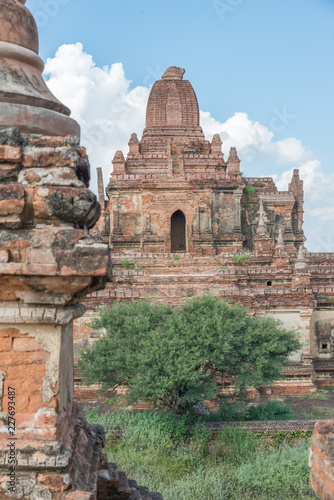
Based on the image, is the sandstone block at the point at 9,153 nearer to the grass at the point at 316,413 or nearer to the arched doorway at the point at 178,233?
the grass at the point at 316,413

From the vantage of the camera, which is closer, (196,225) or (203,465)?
(203,465)

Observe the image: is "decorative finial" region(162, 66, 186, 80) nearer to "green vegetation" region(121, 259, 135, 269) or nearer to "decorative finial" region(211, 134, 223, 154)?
"decorative finial" region(211, 134, 223, 154)

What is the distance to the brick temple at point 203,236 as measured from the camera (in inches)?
655

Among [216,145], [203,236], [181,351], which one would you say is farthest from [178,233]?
[181,351]

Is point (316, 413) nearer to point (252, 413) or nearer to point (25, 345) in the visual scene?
point (252, 413)

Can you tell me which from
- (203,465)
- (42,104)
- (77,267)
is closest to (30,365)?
(77,267)

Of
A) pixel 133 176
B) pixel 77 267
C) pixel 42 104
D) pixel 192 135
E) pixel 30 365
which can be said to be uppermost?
pixel 192 135

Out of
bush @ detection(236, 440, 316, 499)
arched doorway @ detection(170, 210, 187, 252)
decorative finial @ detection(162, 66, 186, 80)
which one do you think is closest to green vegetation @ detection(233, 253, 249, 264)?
arched doorway @ detection(170, 210, 187, 252)

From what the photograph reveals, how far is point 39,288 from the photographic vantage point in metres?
3.37

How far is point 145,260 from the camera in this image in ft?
64.7

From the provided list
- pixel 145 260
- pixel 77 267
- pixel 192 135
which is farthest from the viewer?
pixel 192 135

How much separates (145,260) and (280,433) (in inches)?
379

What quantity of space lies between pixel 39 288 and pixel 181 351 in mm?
8953

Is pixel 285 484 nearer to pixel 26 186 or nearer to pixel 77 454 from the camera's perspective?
pixel 77 454
